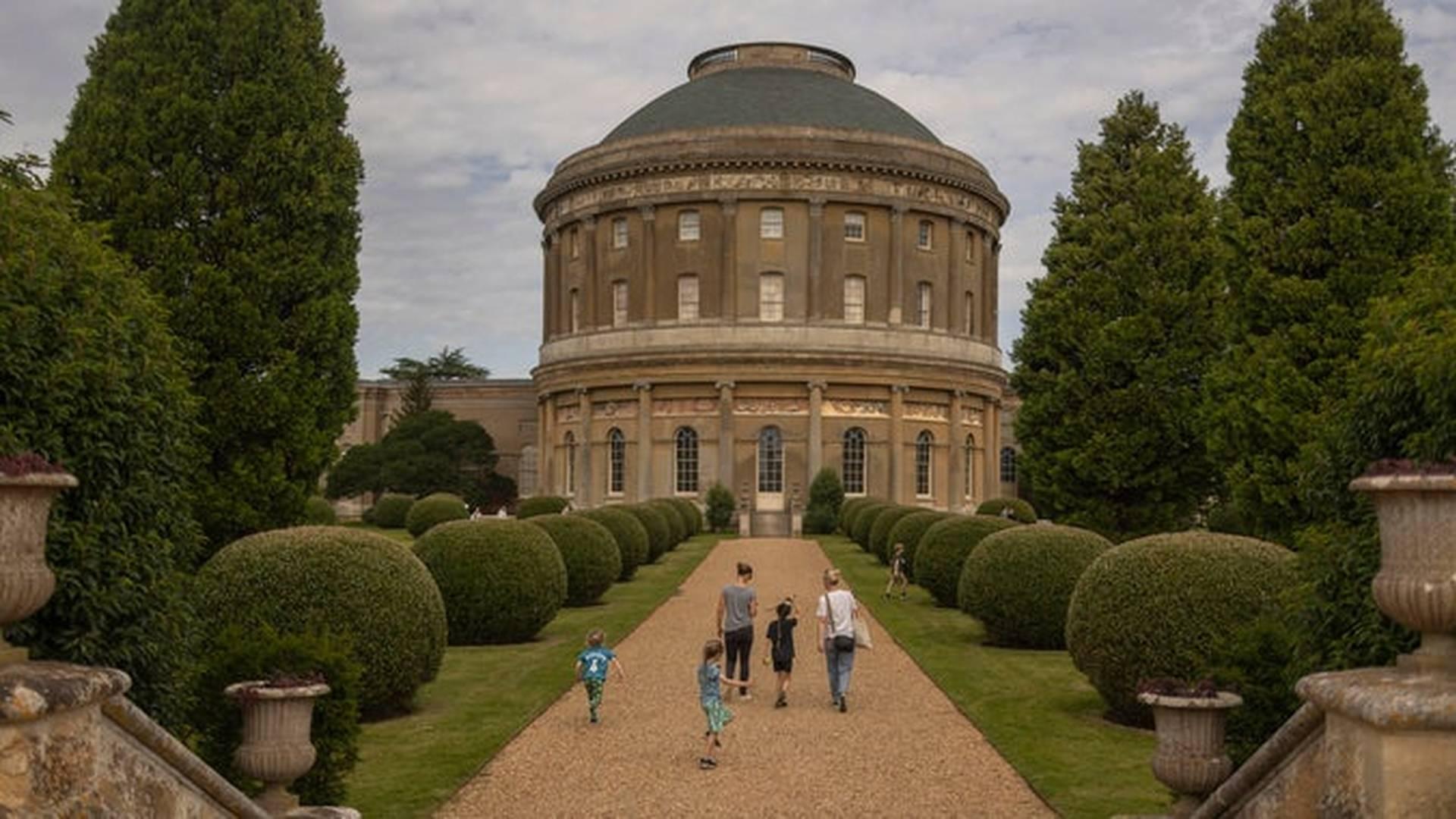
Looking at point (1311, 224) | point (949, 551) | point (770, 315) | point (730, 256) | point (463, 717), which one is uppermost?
point (730, 256)

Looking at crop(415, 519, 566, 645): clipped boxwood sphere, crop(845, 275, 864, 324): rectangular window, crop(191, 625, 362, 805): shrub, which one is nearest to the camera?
crop(191, 625, 362, 805): shrub

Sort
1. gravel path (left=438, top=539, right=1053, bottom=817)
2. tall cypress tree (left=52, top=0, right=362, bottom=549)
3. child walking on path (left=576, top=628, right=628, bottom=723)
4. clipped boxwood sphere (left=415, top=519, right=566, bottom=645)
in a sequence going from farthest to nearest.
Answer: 1. tall cypress tree (left=52, top=0, right=362, bottom=549)
2. clipped boxwood sphere (left=415, top=519, right=566, bottom=645)
3. child walking on path (left=576, top=628, right=628, bottom=723)
4. gravel path (left=438, top=539, right=1053, bottom=817)

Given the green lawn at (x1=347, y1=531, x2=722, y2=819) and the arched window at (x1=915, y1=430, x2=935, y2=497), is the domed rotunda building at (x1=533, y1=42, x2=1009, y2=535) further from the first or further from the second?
the green lawn at (x1=347, y1=531, x2=722, y2=819)

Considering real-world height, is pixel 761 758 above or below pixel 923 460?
below

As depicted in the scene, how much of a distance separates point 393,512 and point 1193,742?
50766mm

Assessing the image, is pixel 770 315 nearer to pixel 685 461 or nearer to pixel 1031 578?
pixel 685 461

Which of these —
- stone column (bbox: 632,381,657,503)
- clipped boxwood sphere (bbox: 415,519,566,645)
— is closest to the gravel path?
clipped boxwood sphere (bbox: 415,519,566,645)

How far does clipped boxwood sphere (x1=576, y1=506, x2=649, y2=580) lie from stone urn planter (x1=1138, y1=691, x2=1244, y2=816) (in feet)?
69.3

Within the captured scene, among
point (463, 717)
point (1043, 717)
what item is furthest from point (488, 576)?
point (1043, 717)

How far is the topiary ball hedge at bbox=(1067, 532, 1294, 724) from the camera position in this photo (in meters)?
11.2

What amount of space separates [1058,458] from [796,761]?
1878 cm

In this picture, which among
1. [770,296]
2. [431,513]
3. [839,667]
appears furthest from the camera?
[770,296]

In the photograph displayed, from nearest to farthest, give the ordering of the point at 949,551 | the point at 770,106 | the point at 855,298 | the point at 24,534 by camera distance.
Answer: the point at 24,534 < the point at 949,551 < the point at 855,298 < the point at 770,106

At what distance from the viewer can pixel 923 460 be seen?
52.4m
